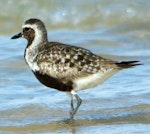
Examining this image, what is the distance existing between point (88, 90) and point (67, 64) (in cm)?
174

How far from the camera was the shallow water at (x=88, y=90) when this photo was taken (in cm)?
878

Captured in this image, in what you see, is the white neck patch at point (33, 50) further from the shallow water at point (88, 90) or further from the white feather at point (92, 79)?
the shallow water at point (88, 90)

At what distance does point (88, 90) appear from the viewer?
10367 mm

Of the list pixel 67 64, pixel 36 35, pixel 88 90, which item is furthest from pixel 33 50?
pixel 88 90

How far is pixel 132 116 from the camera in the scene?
899 centimetres

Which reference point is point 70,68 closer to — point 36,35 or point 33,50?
point 33,50

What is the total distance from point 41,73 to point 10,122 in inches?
30.0

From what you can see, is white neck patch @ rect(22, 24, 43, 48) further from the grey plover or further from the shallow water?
the shallow water

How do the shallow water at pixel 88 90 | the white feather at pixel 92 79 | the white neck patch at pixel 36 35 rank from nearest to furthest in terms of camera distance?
the white feather at pixel 92 79, the shallow water at pixel 88 90, the white neck patch at pixel 36 35

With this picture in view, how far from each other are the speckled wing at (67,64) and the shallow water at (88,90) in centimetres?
63

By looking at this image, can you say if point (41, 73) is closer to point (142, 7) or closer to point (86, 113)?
point (86, 113)

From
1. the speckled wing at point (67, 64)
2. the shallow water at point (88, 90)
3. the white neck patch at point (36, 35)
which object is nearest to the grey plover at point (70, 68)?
the speckled wing at point (67, 64)

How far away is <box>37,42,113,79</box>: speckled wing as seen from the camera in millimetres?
8680

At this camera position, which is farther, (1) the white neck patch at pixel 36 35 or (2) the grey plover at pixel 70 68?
(1) the white neck patch at pixel 36 35
